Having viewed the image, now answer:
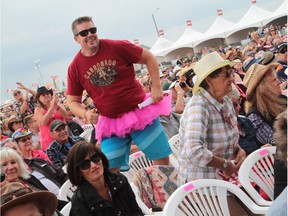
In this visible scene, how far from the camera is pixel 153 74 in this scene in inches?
132

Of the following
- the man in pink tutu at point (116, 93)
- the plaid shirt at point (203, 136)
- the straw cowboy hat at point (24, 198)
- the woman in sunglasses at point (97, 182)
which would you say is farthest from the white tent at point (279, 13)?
the straw cowboy hat at point (24, 198)

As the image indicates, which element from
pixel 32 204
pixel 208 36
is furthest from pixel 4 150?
pixel 208 36

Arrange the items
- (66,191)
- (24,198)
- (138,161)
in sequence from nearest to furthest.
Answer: (24,198), (66,191), (138,161)

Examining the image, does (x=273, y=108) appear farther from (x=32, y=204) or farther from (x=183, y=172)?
(x=32, y=204)

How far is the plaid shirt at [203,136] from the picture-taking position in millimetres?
2486

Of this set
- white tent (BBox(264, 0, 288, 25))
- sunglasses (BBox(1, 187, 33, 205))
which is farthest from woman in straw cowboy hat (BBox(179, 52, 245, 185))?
white tent (BBox(264, 0, 288, 25))

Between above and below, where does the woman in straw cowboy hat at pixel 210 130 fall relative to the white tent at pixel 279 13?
above

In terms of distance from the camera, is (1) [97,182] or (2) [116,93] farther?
(2) [116,93]

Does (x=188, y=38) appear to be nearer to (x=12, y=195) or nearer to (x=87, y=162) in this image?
(x=87, y=162)

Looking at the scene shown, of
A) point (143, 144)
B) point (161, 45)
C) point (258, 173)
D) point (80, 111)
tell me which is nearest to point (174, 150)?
point (143, 144)

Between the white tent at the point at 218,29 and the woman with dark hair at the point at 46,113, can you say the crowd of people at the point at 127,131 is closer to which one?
the woman with dark hair at the point at 46,113

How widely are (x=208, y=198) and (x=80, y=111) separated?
149cm

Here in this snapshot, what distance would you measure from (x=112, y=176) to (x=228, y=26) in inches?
1036

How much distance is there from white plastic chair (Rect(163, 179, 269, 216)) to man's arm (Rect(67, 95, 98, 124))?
1.16 metres
